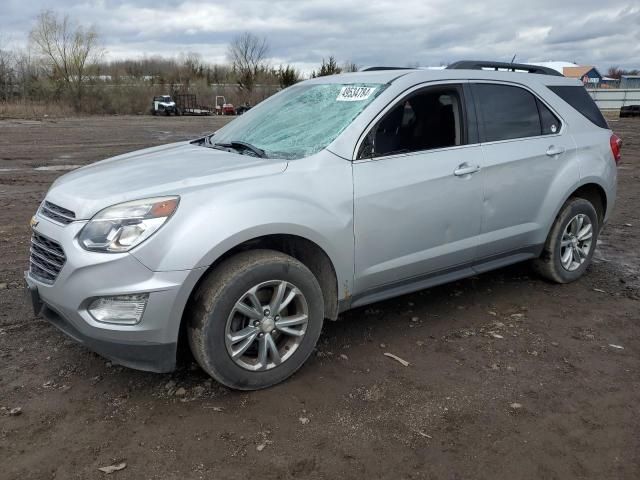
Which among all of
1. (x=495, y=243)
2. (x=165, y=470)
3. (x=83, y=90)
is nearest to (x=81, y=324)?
(x=165, y=470)

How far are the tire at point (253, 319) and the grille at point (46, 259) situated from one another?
735 mm

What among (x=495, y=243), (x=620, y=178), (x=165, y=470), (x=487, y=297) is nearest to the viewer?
(x=165, y=470)

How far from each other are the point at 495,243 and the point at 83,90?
50391 mm

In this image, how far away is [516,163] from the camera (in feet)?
13.9

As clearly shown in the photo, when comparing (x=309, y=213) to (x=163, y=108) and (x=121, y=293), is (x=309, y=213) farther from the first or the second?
(x=163, y=108)

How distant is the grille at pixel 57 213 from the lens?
9.77ft

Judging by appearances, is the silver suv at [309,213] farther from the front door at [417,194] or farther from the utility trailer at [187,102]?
the utility trailer at [187,102]

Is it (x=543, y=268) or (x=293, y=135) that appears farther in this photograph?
(x=543, y=268)

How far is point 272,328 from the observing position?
320cm

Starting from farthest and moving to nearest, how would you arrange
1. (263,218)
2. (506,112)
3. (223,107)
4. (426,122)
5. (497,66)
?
1. (223,107)
2. (497,66)
3. (506,112)
4. (426,122)
5. (263,218)

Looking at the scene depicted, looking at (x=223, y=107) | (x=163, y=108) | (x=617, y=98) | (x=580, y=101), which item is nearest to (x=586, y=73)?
(x=617, y=98)

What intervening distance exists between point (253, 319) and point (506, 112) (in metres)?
2.63

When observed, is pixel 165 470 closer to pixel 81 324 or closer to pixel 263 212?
pixel 81 324

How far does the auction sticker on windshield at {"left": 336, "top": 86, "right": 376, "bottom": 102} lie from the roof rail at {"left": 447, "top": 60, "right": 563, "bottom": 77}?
96 centimetres
